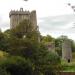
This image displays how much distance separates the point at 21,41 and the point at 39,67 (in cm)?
275

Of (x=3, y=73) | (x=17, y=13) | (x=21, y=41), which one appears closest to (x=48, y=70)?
(x=21, y=41)

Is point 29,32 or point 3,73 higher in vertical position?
point 29,32

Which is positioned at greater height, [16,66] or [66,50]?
[66,50]

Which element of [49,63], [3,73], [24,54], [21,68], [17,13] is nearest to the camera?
[3,73]

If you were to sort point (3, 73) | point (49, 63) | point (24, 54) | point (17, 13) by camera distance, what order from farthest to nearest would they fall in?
point (17, 13)
point (49, 63)
point (24, 54)
point (3, 73)

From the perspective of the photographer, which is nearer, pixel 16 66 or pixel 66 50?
pixel 16 66

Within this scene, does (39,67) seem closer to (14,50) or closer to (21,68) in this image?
(14,50)

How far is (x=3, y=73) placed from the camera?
83.0ft

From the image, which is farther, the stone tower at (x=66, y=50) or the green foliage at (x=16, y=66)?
the stone tower at (x=66, y=50)

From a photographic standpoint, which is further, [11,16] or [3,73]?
[11,16]

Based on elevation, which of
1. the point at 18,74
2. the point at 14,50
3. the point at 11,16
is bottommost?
the point at 18,74

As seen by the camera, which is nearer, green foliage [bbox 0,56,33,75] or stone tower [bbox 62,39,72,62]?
green foliage [bbox 0,56,33,75]

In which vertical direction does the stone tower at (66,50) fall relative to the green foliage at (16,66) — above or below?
above

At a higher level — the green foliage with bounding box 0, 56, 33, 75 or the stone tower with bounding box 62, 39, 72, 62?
the stone tower with bounding box 62, 39, 72, 62
